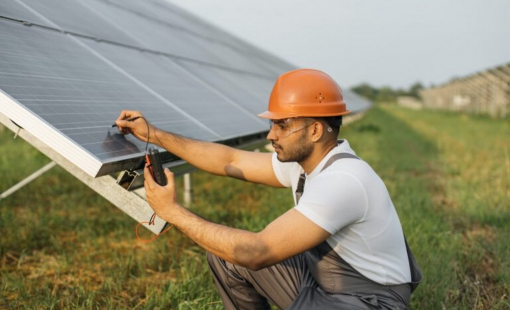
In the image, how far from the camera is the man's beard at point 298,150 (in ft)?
7.82

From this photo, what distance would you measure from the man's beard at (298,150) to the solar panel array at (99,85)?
0.72 metres

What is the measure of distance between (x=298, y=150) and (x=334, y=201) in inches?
15.9

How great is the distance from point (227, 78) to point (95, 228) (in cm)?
243

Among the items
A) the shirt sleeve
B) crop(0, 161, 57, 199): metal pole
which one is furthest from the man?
crop(0, 161, 57, 199): metal pole

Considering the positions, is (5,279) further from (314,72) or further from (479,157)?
(479,157)

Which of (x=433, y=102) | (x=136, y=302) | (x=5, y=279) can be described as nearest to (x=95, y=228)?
(x=5, y=279)

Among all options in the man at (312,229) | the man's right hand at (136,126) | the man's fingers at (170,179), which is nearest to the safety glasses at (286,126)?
the man at (312,229)

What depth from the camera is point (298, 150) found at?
2.38 meters

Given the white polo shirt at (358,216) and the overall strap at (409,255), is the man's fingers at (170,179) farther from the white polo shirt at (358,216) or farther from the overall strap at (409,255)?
the overall strap at (409,255)

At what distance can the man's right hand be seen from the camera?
2525 millimetres

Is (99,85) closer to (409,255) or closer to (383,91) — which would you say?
(409,255)

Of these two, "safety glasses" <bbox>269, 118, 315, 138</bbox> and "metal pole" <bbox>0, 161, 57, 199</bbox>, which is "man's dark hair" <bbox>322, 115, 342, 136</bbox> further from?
"metal pole" <bbox>0, 161, 57, 199</bbox>

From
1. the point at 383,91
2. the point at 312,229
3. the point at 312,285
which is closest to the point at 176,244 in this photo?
the point at 312,285

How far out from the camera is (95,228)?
459 cm
